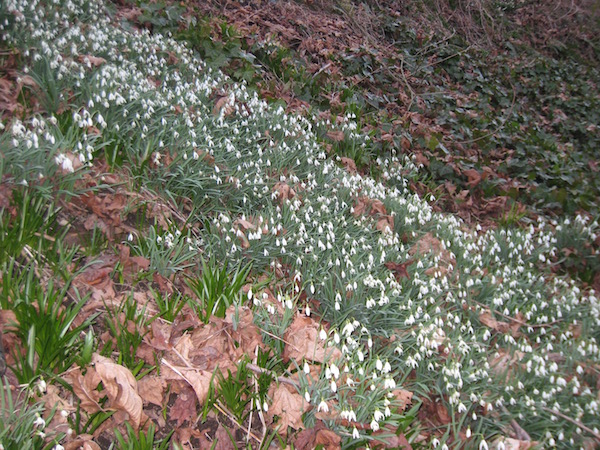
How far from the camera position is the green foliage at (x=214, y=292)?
8.48 ft

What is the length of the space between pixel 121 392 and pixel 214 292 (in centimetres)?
80

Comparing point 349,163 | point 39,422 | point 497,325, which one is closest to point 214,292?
point 39,422

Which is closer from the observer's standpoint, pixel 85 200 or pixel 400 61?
pixel 85 200

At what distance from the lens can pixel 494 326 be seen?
11.2 feet

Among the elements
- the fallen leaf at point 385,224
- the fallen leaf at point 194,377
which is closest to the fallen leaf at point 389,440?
the fallen leaf at point 194,377

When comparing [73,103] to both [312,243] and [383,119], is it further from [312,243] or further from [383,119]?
[383,119]

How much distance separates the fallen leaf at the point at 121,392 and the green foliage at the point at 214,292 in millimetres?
591

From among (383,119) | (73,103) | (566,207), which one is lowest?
(566,207)

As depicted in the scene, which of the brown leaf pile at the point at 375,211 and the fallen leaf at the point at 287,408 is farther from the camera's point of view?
the brown leaf pile at the point at 375,211

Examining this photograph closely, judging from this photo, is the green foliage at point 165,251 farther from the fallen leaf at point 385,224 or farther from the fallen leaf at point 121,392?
the fallen leaf at point 385,224

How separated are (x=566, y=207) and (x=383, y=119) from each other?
265cm

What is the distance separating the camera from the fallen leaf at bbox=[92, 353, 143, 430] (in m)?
1.97

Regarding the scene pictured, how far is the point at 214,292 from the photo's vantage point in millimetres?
2662

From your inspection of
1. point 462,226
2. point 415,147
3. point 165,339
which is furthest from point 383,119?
point 165,339
